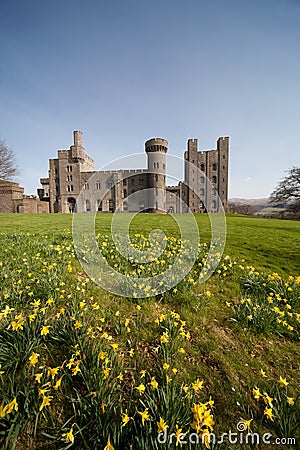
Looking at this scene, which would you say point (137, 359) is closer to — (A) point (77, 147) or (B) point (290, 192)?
(B) point (290, 192)

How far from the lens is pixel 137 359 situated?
7.90 ft

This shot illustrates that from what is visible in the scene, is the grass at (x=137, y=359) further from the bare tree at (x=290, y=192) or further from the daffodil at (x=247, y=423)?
the bare tree at (x=290, y=192)

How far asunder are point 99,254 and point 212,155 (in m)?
53.5

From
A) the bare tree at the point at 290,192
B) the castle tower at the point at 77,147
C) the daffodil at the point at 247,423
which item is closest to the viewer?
the daffodil at the point at 247,423

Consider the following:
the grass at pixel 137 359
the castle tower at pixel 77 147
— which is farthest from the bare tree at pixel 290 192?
the castle tower at pixel 77 147

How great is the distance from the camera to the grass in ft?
5.54

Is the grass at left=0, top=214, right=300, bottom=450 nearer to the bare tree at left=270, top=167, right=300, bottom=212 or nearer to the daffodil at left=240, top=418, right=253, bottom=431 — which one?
the daffodil at left=240, top=418, right=253, bottom=431

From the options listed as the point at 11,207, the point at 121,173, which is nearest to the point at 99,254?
the point at 11,207

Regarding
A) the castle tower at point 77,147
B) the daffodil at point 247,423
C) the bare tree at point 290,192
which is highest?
the castle tower at point 77,147

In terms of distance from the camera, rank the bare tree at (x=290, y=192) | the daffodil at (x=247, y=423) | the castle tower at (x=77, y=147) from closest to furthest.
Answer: the daffodil at (x=247, y=423) < the bare tree at (x=290, y=192) < the castle tower at (x=77, y=147)

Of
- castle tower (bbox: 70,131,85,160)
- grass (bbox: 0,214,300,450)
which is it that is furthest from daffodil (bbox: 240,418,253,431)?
castle tower (bbox: 70,131,85,160)

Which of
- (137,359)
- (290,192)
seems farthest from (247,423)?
(290,192)

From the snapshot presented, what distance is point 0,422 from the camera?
1597 mm

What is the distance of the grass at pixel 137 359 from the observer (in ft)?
5.54
